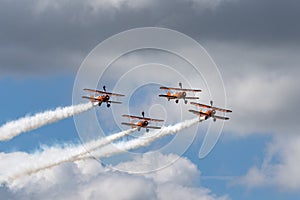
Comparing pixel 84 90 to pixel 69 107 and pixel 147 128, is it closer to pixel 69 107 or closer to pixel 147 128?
pixel 69 107

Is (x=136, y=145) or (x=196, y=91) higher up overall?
(x=196, y=91)

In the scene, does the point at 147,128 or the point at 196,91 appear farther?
the point at 147,128

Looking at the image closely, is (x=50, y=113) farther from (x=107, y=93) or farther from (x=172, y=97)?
(x=172, y=97)

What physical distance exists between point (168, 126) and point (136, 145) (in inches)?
376

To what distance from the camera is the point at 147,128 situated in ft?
522

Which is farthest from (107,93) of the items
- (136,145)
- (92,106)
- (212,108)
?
(212,108)

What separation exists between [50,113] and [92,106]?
40.3ft

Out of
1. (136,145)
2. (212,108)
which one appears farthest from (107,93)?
(212,108)

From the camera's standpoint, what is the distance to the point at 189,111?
500 ft

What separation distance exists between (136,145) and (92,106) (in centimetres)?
1532

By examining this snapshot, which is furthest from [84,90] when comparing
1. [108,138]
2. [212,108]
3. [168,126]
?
[212,108]

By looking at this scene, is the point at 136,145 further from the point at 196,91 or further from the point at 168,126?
the point at 196,91

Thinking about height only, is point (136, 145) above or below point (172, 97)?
below

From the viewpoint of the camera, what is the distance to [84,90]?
151m
